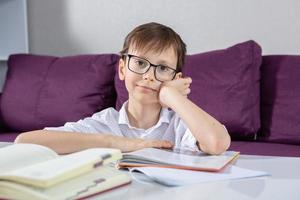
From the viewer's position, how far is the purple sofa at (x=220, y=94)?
6.43ft

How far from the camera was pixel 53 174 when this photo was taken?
0.64 meters

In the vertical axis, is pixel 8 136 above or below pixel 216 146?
below

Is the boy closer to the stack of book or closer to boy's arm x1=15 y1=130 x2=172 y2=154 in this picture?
boy's arm x1=15 y1=130 x2=172 y2=154

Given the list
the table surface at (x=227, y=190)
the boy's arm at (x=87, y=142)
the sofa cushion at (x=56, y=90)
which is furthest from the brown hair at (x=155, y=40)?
the sofa cushion at (x=56, y=90)

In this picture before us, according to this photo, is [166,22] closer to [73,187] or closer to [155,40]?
[155,40]

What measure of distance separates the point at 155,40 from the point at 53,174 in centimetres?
80

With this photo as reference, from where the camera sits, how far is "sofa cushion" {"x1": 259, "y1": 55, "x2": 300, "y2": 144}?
1.93 metres

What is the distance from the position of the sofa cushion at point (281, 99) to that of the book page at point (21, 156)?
1.34 metres

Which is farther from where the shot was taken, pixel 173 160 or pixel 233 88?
pixel 233 88

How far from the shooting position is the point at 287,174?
89 centimetres

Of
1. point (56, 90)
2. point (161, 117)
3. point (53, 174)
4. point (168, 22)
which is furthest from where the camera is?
point (168, 22)

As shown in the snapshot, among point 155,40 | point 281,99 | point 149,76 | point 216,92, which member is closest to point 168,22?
point 216,92

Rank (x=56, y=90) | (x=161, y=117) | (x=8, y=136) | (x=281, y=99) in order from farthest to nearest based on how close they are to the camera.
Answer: (x=56, y=90)
(x=8, y=136)
(x=281, y=99)
(x=161, y=117)

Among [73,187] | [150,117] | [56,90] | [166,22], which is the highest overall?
[166,22]
